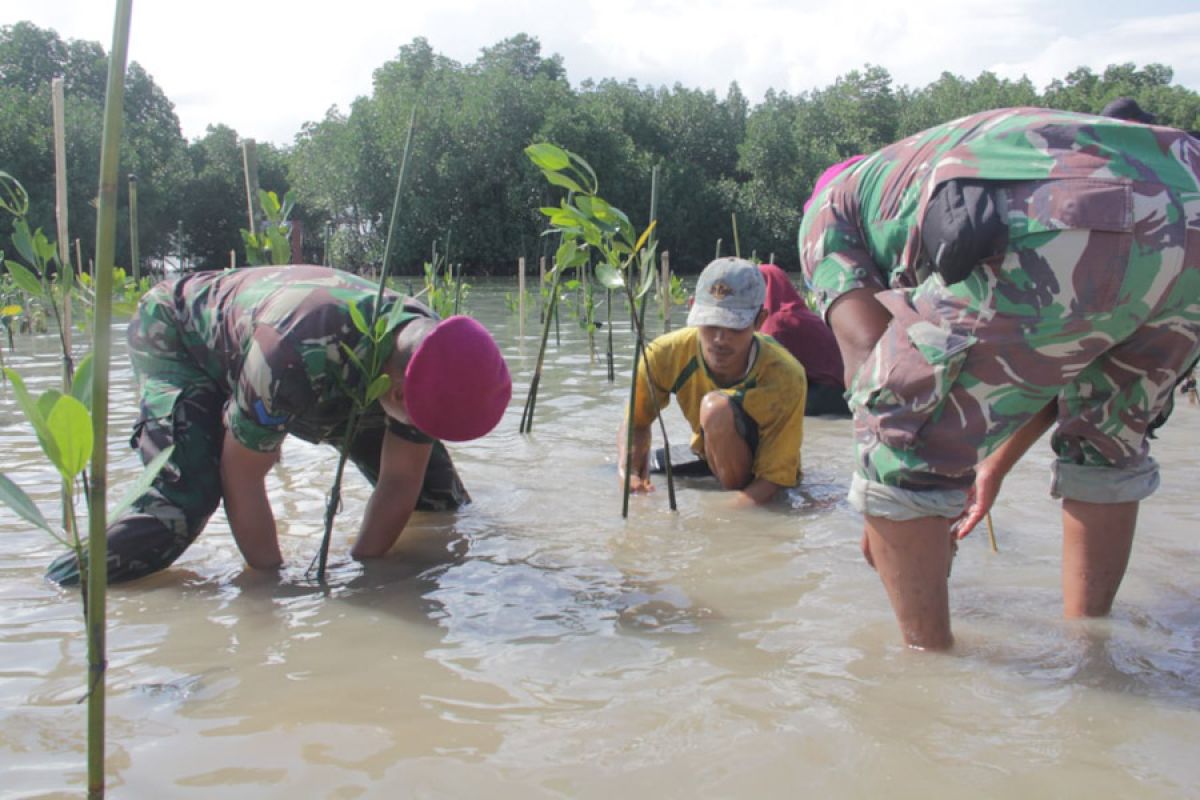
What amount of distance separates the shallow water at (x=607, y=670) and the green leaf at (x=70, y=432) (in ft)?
2.37

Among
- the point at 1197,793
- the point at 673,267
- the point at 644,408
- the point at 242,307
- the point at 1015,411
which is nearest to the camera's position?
the point at 1197,793

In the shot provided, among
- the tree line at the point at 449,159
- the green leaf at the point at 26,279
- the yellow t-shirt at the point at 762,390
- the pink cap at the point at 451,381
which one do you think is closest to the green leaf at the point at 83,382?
the pink cap at the point at 451,381

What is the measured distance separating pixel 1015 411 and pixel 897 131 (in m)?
48.7

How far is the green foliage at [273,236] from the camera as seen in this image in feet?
10.5

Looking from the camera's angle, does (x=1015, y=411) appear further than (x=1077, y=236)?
Yes

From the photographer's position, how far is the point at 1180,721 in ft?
5.90

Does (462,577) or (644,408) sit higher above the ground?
(644,408)

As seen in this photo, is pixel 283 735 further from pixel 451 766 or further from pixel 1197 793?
pixel 1197 793

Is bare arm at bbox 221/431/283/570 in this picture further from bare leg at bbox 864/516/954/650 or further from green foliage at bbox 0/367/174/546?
bare leg at bbox 864/516/954/650

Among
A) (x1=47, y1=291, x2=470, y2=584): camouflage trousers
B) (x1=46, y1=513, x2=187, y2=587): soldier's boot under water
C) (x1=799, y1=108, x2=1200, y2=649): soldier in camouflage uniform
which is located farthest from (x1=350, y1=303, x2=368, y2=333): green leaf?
(x1=799, y1=108, x2=1200, y2=649): soldier in camouflage uniform

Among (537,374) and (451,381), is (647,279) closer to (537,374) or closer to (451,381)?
(451,381)

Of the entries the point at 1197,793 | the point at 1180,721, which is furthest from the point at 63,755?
the point at 1180,721

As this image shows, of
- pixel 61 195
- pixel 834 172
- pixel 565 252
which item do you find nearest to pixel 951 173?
pixel 834 172

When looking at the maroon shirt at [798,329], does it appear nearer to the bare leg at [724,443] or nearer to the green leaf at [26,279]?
the bare leg at [724,443]
